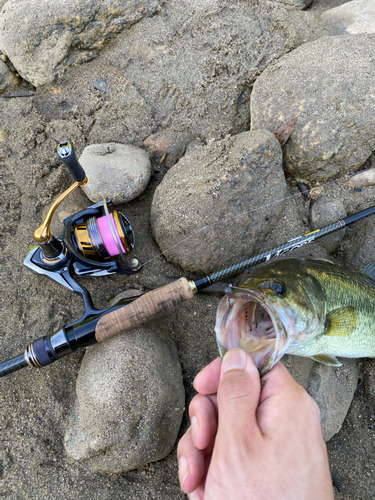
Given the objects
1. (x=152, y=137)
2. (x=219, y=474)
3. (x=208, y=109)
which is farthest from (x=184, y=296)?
(x=208, y=109)

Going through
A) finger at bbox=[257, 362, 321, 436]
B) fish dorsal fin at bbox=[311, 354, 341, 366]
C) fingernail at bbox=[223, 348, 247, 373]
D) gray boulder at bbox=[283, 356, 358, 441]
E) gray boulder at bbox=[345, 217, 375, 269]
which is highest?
fingernail at bbox=[223, 348, 247, 373]

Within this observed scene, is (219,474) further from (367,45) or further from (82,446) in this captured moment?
(367,45)

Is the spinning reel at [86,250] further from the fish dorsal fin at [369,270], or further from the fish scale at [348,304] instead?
the fish dorsal fin at [369,270]

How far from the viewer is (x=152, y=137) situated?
3.12m

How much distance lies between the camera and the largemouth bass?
186cm

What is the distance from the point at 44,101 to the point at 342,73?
111 inches

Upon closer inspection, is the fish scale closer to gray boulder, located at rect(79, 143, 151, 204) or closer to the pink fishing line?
the pink fishing line

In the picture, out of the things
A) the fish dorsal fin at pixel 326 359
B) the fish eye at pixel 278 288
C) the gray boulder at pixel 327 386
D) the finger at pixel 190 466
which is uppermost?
the fish eye at pixel 278 288

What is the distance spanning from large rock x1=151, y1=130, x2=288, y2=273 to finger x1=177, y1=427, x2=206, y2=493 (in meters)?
1.35

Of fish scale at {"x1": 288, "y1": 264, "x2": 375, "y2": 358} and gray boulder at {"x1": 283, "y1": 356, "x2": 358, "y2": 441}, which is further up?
fish scale at {"x1": 288, "y1": 264, "x2": 375, "y2": 358}

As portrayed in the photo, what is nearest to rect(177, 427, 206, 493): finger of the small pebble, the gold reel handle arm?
the gold reel handle arm

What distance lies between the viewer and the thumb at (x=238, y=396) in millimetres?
1462

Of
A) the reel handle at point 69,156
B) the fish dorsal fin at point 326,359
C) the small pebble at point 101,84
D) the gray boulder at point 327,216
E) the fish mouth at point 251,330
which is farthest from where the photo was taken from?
the small pebble at point 101,84

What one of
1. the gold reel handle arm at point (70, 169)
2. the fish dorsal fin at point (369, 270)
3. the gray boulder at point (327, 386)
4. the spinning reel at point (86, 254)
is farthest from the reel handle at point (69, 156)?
the fish dorsal fin at point (369, 270)
